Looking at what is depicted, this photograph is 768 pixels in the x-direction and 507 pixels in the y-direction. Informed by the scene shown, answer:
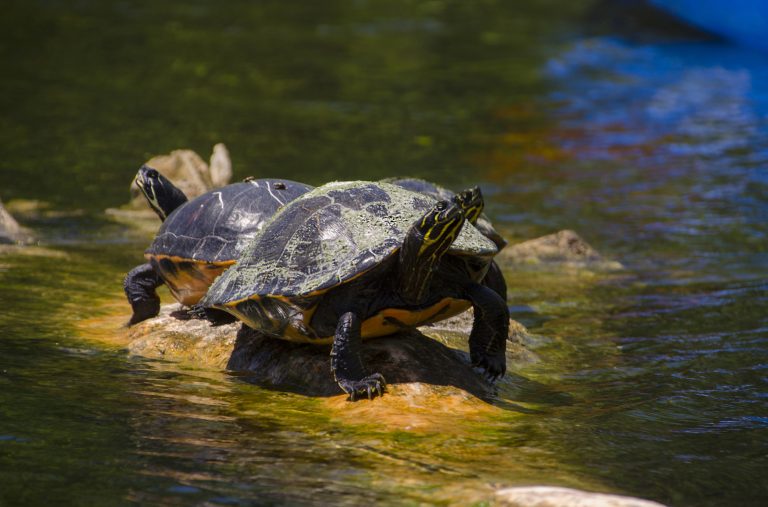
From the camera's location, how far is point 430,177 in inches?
536

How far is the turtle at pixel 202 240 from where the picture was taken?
606 centimetres

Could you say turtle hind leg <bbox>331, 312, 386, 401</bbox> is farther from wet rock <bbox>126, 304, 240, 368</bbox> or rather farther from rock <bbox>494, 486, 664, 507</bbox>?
rock <bbox>494, 486, 664, 507</bbox>

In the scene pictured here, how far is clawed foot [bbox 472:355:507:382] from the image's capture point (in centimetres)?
523

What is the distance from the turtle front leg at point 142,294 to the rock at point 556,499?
→ 3434mm

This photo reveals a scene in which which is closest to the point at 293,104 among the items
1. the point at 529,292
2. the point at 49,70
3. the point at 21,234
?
the point at 49,70

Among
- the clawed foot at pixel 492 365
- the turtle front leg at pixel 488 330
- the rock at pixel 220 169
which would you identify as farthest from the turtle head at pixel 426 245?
the rock at pixel 220 169

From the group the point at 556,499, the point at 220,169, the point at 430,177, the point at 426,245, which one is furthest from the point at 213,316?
the point at 430,177

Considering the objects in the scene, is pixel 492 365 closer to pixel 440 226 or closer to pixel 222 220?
pixel 440 226

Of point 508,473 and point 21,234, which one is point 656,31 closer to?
point 21,234

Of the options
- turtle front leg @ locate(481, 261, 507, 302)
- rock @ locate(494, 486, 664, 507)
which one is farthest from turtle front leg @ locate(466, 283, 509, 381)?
rock @ locate(494, 486, 664, 507)

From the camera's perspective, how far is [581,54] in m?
24.1

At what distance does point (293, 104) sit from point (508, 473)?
14.2 metres

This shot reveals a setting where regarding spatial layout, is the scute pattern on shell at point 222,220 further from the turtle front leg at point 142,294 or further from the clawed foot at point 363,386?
the clawed foot at point 363,386

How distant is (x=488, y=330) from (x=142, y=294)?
2401 millimetres
